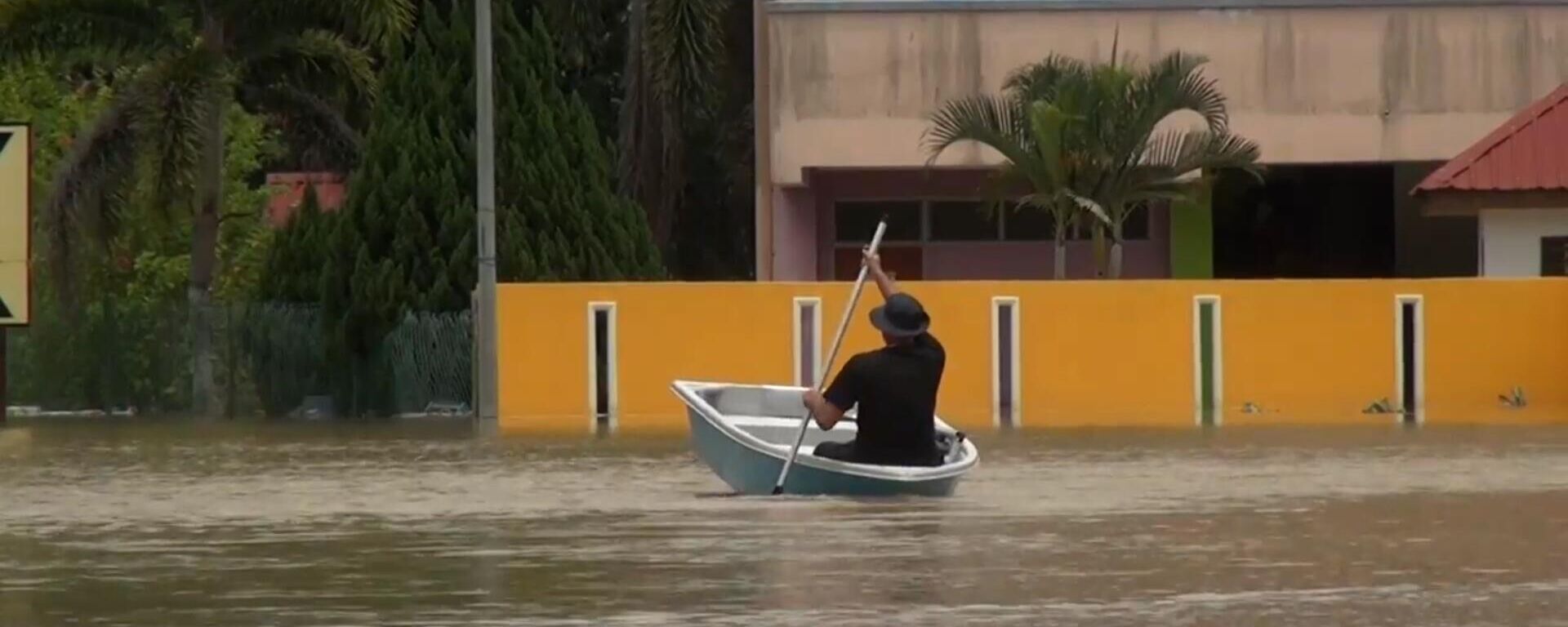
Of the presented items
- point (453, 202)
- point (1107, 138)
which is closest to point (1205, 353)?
point (1107, 138)

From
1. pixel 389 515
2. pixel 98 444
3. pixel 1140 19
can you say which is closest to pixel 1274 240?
pixel 1140 19

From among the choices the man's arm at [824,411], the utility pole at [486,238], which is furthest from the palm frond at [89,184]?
the man's arm at [824,411]

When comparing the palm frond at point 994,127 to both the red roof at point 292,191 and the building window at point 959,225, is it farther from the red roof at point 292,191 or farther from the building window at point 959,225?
the red roof at point 292,191

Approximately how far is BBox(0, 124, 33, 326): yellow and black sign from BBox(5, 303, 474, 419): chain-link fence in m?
4.31

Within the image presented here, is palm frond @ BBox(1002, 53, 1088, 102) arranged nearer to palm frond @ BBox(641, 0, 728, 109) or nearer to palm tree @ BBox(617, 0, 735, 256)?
palm frond @ BBox(641, 0, 728, 109)

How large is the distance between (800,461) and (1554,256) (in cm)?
2223

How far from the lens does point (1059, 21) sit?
46.4 metres

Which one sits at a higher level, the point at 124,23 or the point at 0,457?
the point at 124,23

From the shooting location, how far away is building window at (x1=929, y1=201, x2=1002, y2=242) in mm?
50438

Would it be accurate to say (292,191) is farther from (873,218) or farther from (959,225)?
(959,225)

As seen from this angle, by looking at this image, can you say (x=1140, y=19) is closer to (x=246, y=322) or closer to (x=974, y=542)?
(x=246, y=322)

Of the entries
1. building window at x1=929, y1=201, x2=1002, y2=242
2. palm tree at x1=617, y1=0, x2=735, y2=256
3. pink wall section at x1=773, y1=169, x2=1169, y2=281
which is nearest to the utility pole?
palm tree at x1=617, y1=0, x2=735, y2=256

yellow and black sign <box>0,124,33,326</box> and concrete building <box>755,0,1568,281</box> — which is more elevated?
concrete building <box>755,0,1568,281</box>

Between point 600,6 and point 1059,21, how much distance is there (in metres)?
9.65
